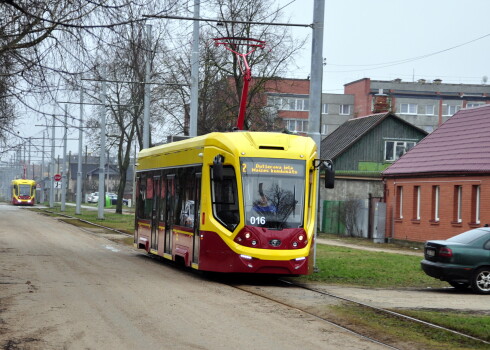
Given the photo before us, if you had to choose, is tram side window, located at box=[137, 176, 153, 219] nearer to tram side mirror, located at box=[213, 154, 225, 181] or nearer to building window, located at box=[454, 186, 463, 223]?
tram side mirror, located at box=[213, 154, 225, 181]

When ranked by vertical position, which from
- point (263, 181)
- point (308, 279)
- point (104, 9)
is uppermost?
point (104, 9)

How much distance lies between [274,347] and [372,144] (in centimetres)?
5222

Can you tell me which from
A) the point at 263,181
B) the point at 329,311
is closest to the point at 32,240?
the point at 263,181

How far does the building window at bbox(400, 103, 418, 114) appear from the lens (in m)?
111

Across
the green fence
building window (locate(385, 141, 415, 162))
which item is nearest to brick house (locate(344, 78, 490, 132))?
building window (locate(385, 141, 415, 162))

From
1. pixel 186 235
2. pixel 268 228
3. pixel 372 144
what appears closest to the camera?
pixel 268 228

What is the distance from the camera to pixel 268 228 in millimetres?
18859

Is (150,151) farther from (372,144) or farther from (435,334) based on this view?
(372,144)

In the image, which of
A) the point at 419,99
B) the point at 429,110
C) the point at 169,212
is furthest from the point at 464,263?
the point at 429,110

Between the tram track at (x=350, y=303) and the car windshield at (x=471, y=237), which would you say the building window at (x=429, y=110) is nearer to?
the car windshield at (x=471, y=237)

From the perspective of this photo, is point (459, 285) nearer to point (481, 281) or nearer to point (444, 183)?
point (481, 281)

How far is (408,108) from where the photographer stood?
4370 inches

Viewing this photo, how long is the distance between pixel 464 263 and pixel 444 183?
18.6 m

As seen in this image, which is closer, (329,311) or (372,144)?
(329,311)
